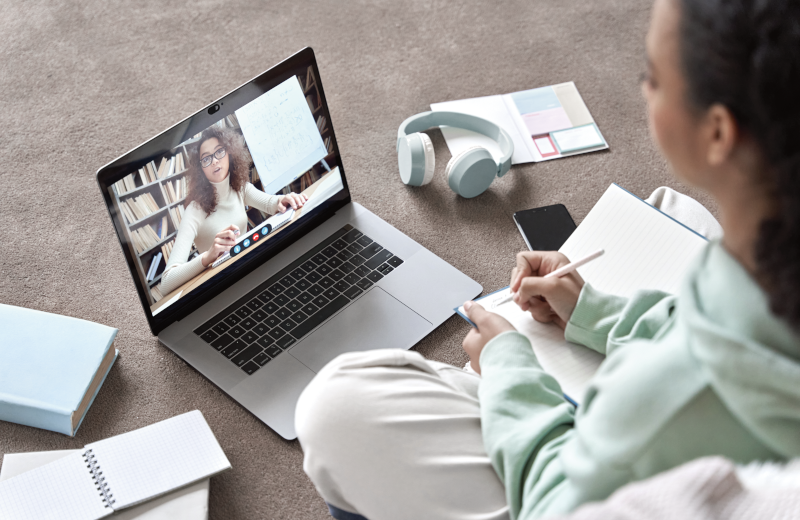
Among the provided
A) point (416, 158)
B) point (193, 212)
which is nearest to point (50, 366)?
point (193, 212)

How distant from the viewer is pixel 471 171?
4.51 feet

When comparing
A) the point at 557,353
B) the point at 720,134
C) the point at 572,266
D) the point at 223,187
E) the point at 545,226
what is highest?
the point at 720,134

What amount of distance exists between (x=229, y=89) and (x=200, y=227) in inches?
26.3

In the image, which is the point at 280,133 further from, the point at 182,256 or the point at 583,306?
the point at 583,306

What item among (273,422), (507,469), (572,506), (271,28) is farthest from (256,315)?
(271,28)

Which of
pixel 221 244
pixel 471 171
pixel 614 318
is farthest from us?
pixel 471 171

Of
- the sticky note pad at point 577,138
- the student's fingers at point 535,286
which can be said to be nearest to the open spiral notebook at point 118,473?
the student's fingers at point 535,286

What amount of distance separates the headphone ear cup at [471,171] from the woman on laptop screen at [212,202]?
0.43 meters

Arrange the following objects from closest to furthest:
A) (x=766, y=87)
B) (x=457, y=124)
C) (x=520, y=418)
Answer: (x=766, y=87), (x=520, y=418), (x=457, y=124)

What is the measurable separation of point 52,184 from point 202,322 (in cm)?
54

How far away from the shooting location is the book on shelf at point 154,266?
3.39 ft

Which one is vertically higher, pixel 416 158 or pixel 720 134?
pixel 720 134

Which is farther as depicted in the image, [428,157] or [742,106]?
[428,157]

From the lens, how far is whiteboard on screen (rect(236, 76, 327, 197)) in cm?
110
